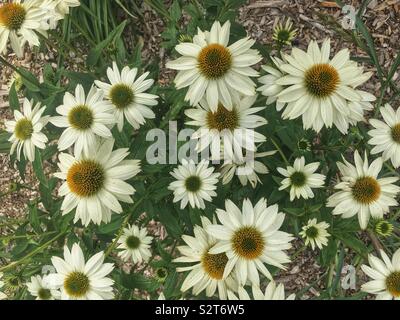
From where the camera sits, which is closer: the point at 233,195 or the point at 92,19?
the point at 233,195

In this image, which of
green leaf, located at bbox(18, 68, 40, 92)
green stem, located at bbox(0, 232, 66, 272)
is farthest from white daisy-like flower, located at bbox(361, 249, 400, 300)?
green leaf, located at bbox(18, 68, 40, 92)

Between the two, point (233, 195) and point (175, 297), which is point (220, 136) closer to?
point (233, 195)

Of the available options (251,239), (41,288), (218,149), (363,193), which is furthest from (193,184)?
(41,288)

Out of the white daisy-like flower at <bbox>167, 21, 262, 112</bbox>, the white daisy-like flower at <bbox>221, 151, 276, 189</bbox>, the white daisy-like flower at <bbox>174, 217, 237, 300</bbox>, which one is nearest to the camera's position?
the white daisy-like flower at <bbox>167, 21, 262, 112</bbox>

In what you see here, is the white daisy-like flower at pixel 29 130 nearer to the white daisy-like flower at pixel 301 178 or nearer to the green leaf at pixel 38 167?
the green leaf at pixel 38 167

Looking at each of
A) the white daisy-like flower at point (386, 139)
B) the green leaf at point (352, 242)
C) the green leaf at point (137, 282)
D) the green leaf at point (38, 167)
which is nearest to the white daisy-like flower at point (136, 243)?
the green leaf at point (137, 282)

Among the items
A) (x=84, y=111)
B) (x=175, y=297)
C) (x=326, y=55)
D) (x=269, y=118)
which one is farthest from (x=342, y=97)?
(x=175, y=297)

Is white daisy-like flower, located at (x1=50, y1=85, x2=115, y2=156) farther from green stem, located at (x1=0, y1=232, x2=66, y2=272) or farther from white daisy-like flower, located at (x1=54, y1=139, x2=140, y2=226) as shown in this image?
green stem, located at (x1=0, y1=232, x2=66, y2=272)

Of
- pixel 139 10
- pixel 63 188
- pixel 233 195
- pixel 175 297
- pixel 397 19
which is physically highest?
pixel 139 10
